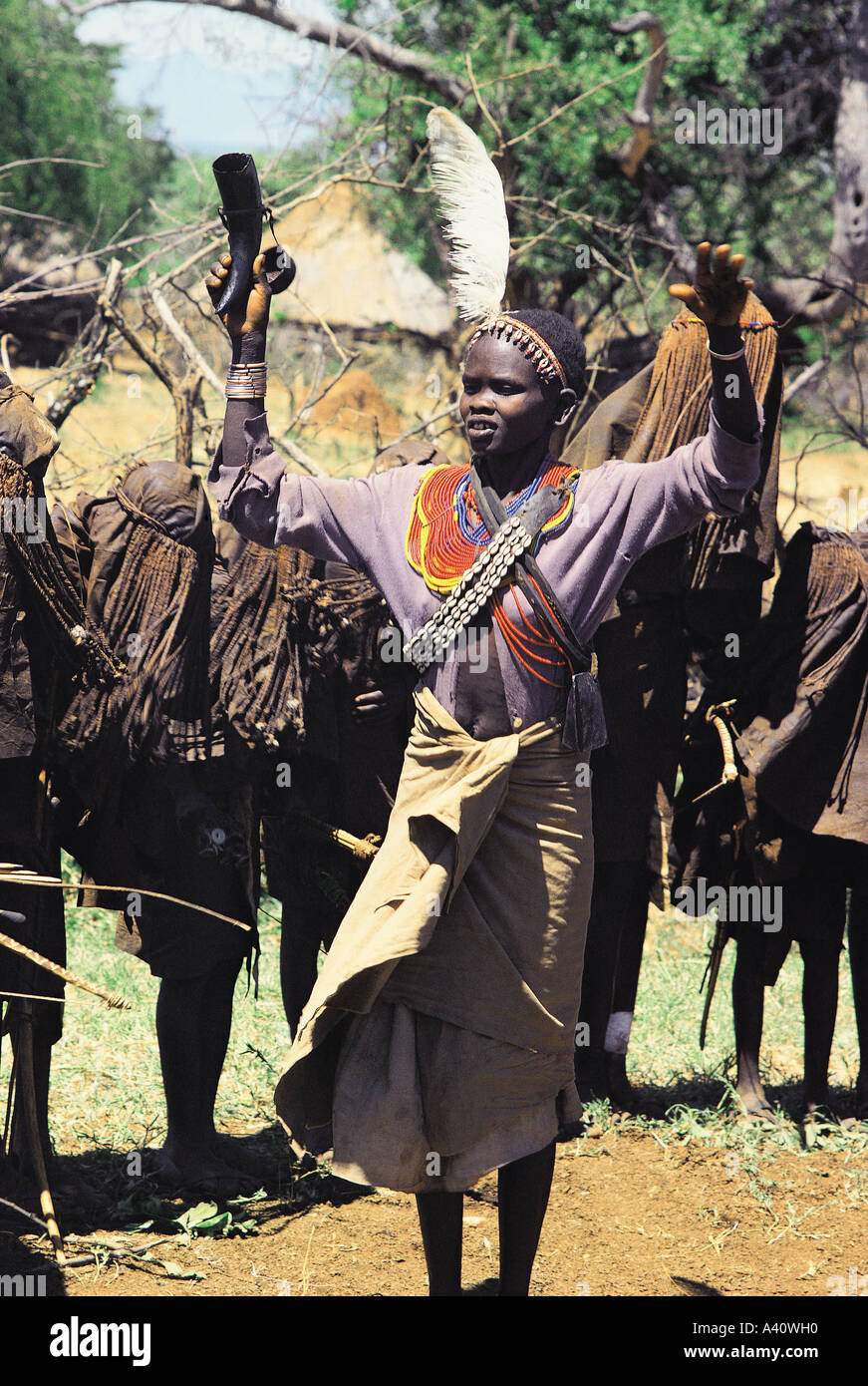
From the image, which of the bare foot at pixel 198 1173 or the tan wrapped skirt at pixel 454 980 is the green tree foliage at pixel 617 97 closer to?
the bare foot at pixel 198 1173

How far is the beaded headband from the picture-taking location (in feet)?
9.20

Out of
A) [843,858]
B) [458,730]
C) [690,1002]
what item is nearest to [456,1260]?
[458,730]

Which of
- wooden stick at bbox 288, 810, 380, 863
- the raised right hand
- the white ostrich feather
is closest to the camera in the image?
the raised right hand

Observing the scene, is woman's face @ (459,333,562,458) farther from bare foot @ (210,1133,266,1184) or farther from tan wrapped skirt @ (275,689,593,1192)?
bare foot @ (210,1133,266,1184)

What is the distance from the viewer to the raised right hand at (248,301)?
8.58 ft

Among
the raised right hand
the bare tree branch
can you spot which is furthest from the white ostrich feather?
the bare tree branch

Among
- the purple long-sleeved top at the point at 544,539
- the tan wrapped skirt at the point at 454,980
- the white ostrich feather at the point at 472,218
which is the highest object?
the white ostrich feather at the point at 472,218

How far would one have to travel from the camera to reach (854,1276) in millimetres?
3637

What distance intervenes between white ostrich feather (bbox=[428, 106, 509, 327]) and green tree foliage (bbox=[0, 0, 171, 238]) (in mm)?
14611

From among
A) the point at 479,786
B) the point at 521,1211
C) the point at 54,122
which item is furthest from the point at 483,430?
the point at 54,122

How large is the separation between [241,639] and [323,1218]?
63.8 inches

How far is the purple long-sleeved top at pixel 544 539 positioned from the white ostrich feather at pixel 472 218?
431mm

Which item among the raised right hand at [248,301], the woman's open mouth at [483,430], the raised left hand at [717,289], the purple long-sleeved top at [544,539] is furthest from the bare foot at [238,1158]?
the raised left hand at [717,289]

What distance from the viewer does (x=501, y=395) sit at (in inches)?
111
